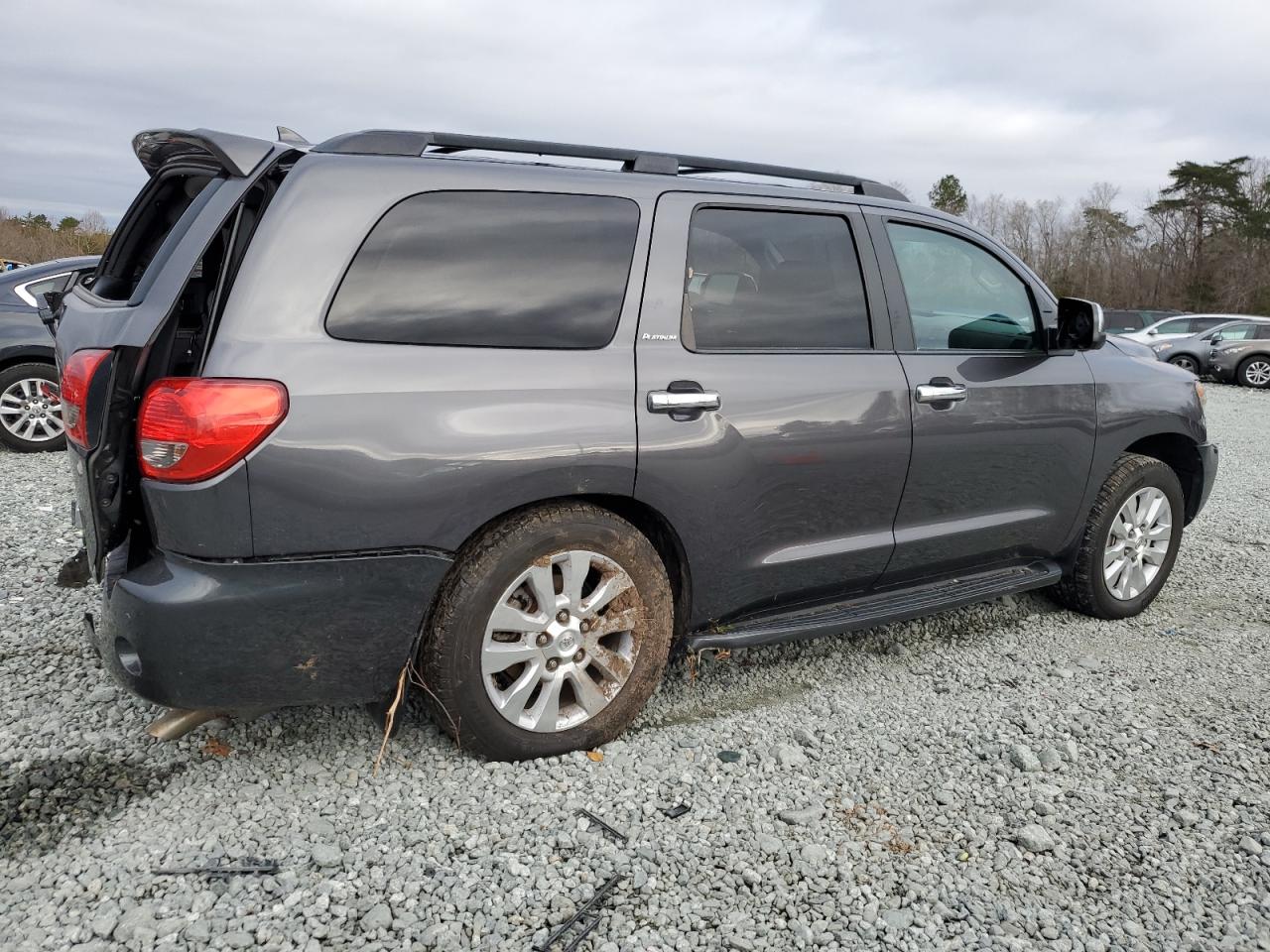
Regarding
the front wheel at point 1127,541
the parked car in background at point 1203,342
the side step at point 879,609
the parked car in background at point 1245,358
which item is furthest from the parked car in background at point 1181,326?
the side step at point 879,609

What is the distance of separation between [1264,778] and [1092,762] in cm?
50

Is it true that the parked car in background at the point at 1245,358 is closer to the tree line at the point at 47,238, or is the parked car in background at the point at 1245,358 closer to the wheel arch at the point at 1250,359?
the wheel arch at the point at 1250,359

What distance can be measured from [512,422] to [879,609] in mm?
1610

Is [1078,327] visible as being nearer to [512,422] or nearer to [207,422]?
[512,422]


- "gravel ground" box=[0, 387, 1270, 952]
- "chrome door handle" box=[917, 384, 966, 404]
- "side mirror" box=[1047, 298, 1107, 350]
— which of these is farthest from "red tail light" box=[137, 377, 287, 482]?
"side mirror" box=[1047, 298, 1107, 350]

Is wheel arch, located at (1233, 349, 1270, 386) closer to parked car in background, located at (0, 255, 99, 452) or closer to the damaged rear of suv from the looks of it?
parked car in background, located at (0, 255, 99, 452)

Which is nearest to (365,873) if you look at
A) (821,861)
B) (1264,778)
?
(821,861)

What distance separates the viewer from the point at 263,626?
2.45 meters

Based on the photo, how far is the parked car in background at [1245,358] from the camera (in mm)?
19328

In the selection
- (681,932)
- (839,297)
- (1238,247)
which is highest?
(1238,247)

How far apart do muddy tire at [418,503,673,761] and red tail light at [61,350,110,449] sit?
1.04m

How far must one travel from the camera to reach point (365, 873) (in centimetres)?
238

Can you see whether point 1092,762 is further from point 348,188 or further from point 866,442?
point 348,188

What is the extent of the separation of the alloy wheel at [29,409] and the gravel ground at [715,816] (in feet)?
14.8
